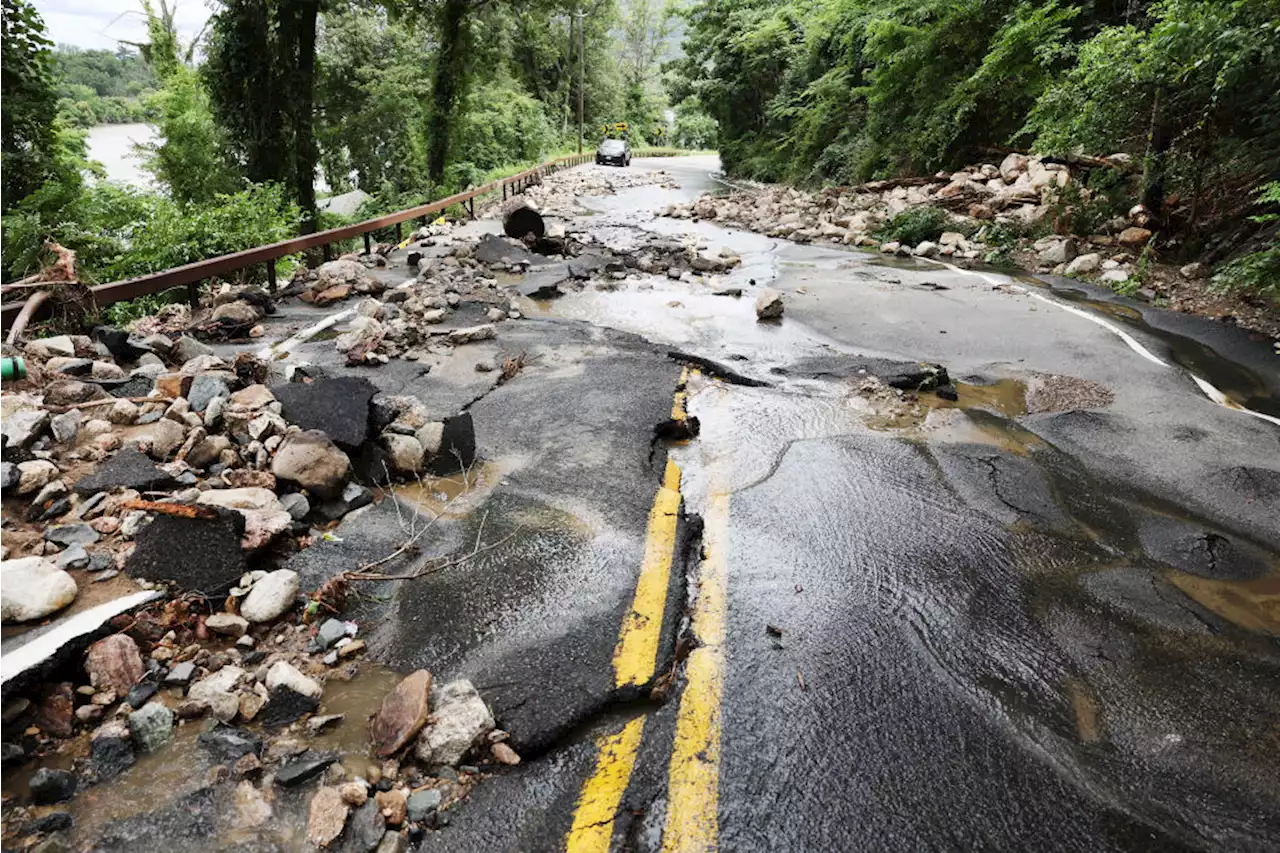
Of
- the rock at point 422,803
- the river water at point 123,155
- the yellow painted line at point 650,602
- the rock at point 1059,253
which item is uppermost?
the river water at point 123,155

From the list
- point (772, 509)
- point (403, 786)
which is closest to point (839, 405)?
point (772, 509)

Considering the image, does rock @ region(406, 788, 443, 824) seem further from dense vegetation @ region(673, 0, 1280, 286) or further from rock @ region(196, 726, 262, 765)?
dense vegetation @ region(673, 0, 1280, 286)

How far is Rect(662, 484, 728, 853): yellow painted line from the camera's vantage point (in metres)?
2.15

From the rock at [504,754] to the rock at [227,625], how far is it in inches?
51.6

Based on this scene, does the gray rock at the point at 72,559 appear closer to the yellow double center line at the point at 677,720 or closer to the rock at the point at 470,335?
the yellow double center line at the point at 677,720

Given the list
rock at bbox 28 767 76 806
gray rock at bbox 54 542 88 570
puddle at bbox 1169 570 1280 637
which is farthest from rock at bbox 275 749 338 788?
puddle at bbox 1169 570 1280 637

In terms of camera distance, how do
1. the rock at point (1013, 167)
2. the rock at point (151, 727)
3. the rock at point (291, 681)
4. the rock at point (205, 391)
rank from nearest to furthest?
the rock at point (151, 727) → the rock at point (291, 681) → the rock at point (205, 391) → the rock at point (1013, 167)

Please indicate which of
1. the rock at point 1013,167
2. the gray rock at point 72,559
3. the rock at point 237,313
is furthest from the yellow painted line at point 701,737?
the rock at point 1013,167

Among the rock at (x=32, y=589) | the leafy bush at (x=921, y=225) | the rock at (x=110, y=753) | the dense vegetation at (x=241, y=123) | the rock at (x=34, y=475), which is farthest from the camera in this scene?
the leafy bush at (x=921, y=225)

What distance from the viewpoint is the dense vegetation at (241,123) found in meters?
9.16

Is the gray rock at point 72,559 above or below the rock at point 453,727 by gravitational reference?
above

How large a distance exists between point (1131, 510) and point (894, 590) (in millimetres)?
1900

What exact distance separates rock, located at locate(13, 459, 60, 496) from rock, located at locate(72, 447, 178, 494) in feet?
0.44

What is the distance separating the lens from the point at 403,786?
2.31 m
